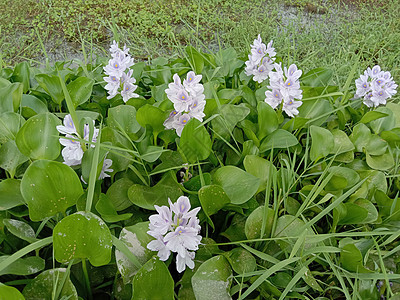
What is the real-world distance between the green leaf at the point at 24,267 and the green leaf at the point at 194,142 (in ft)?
1.46

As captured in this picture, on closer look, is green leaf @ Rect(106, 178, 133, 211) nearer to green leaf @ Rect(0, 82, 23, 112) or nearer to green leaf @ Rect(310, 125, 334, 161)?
green leaf @ Rect(0, 82, 23, 112)

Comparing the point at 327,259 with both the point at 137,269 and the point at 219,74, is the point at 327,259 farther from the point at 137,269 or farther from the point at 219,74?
the point at 219,74

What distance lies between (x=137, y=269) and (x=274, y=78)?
749mm

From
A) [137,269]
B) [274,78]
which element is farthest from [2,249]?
[274,78]

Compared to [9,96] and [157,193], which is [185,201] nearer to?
[157,193]

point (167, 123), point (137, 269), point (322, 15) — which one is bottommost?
point (322, 15)

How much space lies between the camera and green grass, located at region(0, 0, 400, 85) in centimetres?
358

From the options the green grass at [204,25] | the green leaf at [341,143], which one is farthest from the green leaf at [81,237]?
the green grass at [204,25]

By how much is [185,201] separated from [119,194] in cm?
28

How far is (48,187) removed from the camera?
2.53 feet

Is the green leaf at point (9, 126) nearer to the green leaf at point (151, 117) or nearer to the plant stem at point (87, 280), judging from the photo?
the green leaf at point (151, 117)

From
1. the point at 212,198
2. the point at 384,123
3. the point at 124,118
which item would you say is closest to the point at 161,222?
the point at 212,198

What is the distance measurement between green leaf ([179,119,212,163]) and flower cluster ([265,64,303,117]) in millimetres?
343

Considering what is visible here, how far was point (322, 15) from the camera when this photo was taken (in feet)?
14.3
